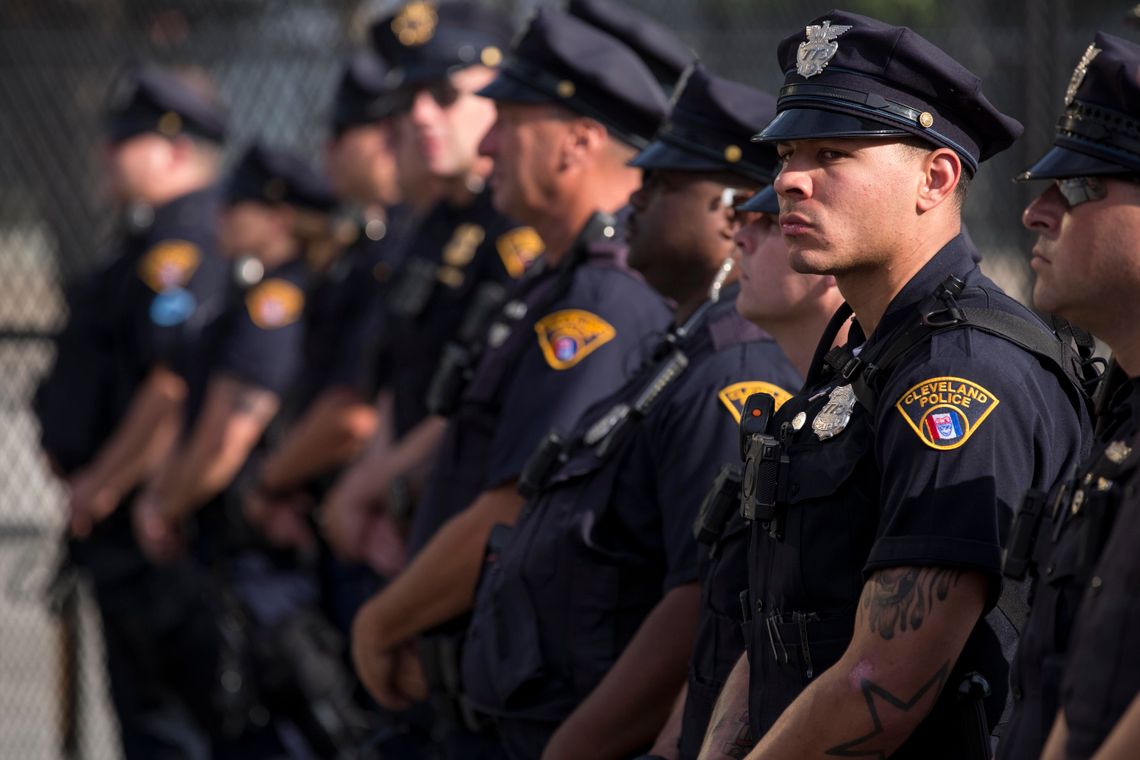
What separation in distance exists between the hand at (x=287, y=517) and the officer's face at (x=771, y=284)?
11.2 feet

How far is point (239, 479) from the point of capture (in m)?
6.43

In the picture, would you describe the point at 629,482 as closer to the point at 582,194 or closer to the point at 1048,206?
the point at 582,194

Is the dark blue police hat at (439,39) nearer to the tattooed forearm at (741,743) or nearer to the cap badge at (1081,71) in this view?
the tattooed forearm at (741,743)

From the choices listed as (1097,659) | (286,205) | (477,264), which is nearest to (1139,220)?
(1097,659)

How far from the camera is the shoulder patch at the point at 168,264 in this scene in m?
6.82

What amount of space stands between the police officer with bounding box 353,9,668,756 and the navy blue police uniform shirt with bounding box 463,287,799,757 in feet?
0.89

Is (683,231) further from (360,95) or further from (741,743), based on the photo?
(360,95)

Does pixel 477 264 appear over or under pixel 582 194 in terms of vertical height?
under

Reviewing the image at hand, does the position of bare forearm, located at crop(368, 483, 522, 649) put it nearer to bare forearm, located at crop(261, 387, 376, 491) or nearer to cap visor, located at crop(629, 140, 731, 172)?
cap visor, located at crop(629, 140, 731, 172)

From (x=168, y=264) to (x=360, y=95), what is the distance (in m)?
0.99

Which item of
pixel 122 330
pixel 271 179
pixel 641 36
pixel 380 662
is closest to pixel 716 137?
pixel 641 36

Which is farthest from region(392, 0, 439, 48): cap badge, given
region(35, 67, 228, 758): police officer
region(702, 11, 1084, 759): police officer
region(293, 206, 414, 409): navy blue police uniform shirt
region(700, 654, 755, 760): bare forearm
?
region(700, 654, 755, 760): bare forearm

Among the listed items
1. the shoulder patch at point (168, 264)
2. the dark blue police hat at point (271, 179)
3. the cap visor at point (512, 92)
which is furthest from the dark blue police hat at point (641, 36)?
the shoulder patch at point (168, 264)

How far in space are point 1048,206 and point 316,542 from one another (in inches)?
170
